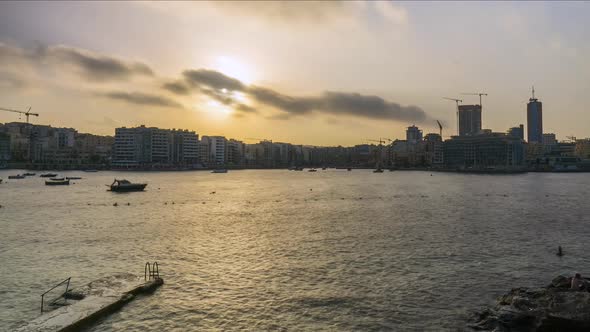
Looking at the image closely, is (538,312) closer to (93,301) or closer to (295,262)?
(295,262)

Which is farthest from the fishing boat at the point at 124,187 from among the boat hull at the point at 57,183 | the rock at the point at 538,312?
the rock at the point at 538,312

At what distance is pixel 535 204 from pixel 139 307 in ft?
278

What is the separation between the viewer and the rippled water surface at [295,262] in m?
23.9

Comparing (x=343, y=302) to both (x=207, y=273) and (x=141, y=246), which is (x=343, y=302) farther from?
(x=141, y=246)

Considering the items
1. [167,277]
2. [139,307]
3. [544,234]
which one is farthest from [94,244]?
[544,234]

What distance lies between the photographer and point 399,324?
22.6 metres

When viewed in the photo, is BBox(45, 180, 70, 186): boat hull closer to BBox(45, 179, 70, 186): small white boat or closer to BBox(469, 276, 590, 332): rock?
BBox(45, 179, 70, 186): small white boat

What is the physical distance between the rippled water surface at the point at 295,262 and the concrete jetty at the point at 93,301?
85 centimetres

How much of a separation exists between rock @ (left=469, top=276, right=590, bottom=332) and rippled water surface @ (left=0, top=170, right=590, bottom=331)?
1.56 meters

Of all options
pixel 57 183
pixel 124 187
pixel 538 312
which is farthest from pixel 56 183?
pixel 538 312

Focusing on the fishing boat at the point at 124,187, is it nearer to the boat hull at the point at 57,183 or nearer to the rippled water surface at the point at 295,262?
the boat hull at the point at 57,183

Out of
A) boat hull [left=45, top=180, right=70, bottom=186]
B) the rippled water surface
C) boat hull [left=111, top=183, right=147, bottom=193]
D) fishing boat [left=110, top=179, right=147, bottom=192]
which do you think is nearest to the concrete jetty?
the rippled water surface

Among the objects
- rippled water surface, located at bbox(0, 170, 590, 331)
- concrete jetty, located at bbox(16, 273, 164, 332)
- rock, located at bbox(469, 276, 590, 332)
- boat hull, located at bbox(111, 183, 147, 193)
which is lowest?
rippled water surface, located at bbox(0, 170, 590, 331)

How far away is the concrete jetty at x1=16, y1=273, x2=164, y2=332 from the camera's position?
2120cm
